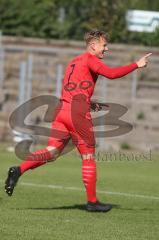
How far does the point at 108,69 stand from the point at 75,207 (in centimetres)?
182

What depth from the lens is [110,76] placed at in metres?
10.4

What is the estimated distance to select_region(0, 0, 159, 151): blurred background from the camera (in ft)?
79.8

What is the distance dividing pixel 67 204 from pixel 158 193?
2.34m

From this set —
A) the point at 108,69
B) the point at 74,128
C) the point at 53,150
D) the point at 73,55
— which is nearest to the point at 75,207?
the point at 53,150

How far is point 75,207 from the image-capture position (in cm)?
1114

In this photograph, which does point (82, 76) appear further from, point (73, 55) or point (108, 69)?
point (73, 55)

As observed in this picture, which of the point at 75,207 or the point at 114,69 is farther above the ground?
the point at 114,69

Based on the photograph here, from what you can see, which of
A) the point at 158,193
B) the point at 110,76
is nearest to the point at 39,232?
the point at 110,76

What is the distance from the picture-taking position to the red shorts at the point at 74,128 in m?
10.7

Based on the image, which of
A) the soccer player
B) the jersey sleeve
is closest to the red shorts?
the soccer player

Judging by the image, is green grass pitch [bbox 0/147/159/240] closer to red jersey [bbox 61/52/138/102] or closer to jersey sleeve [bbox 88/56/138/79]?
red jersey [bbox 61/52/138/102]

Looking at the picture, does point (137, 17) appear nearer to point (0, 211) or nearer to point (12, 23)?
point (12, 23)

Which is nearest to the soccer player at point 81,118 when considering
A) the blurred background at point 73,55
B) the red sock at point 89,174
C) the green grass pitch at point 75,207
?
the red sock at point 89,174

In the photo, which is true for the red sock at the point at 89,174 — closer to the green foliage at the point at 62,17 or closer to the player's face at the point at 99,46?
the player's face at the point at 99,46
